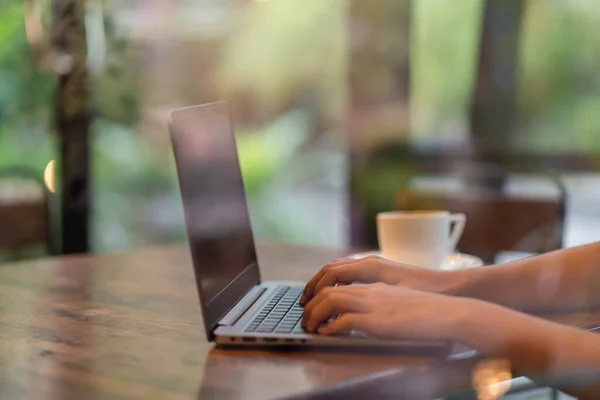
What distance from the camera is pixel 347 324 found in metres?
0.79

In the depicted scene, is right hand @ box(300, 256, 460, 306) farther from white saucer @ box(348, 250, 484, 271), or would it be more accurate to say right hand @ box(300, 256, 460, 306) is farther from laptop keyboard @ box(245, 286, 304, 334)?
white saucer @ box(348, 250, 484, 271)

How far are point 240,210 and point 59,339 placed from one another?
1.09ft

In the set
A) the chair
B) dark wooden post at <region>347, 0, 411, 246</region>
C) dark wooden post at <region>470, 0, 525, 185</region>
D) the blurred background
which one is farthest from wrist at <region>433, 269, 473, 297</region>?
dark wooden post at <region>347, 0, 411, 246</region>

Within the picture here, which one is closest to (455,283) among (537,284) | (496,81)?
(537,284)

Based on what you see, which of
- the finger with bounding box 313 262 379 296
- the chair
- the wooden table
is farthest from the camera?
the chair

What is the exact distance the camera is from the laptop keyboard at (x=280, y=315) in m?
0.85

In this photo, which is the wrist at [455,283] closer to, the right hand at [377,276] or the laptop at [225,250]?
the right hand at [377,276]

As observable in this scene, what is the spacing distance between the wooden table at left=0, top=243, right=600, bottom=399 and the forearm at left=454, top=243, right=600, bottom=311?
39 mm

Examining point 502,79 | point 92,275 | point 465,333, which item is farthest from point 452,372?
point 502,79

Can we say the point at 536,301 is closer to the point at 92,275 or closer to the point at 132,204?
the point at 92,275

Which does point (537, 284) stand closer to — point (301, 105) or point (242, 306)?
point (242, 306)

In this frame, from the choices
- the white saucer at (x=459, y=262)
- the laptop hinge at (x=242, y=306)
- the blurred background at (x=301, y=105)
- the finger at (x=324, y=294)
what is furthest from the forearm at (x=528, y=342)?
the blurred background at (x=301, y=105)

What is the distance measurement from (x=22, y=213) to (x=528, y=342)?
76.7 inches

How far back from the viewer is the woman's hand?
0.78 metres
